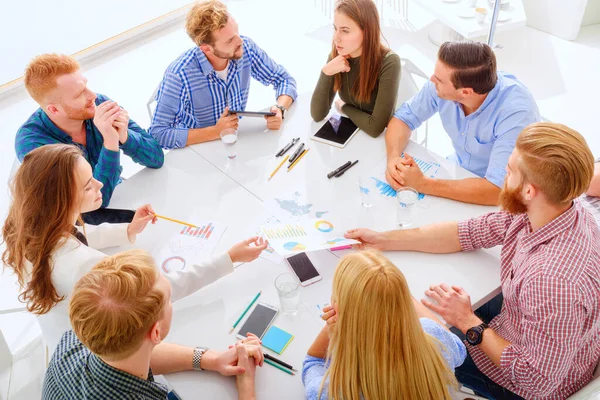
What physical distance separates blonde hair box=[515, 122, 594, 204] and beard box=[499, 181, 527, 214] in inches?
2.6

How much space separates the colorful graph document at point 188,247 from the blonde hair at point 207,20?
111cm

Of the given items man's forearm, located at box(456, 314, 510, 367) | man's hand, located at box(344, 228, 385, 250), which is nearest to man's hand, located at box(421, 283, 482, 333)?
man's forearm, located at box(456, 314, 510, 367)

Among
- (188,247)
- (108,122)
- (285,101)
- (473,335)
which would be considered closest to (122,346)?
(188,247)

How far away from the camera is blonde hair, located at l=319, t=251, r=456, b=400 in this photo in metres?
1.31

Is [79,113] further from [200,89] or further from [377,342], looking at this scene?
[377,342]

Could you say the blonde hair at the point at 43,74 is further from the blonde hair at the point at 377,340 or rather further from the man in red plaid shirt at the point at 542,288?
the man in red plaid shirt at the point at 542,288

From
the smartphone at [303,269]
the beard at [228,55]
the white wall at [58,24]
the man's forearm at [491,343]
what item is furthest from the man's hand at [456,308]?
the white wall at [58,24]

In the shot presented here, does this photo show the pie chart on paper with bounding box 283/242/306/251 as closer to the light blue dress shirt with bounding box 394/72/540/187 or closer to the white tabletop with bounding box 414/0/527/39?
the light blue dress shirt with bounding box 394/72/540/187

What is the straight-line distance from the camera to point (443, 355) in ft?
5.05

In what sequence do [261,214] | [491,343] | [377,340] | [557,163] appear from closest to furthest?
[377,340] → [557,163] → [491,343] → [261,214]

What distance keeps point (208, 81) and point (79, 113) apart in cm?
76

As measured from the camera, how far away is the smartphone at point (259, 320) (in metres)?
1.75

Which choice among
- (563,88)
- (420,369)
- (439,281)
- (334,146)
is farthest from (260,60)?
(563,88)

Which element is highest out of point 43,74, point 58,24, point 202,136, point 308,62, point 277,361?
point 43,74
